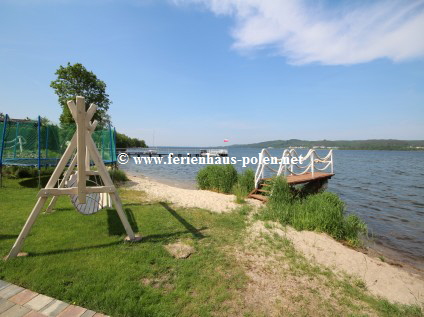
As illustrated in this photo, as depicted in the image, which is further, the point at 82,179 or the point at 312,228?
the point at 312,228

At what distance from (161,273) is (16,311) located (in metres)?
1.75

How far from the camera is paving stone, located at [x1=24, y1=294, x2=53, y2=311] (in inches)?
103

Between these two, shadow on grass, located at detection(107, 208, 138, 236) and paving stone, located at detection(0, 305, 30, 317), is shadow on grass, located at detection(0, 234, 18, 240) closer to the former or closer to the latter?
shadow on grass, located at detection(107, 208, 138, 236)

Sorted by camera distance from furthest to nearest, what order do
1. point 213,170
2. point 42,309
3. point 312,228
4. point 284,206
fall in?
point 213,170, point 284,206, point 312,228, point 42,309

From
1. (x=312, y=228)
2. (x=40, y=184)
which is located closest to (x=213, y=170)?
(x=312, y=228)

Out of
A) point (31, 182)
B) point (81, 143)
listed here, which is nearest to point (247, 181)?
point (81, 143)

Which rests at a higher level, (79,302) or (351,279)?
(79,302)

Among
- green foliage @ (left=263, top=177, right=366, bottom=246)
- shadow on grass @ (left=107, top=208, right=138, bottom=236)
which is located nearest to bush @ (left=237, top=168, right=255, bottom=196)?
green foliage @ (left=263, top=177, right=366, bottom=246)

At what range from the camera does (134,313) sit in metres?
2.71

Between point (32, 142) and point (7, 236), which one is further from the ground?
point (32, 142)

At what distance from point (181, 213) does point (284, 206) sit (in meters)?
3.51

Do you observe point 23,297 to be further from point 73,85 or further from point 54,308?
point 73,85

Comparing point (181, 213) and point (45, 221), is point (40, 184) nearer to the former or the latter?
point (45, 221)

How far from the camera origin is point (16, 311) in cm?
253
